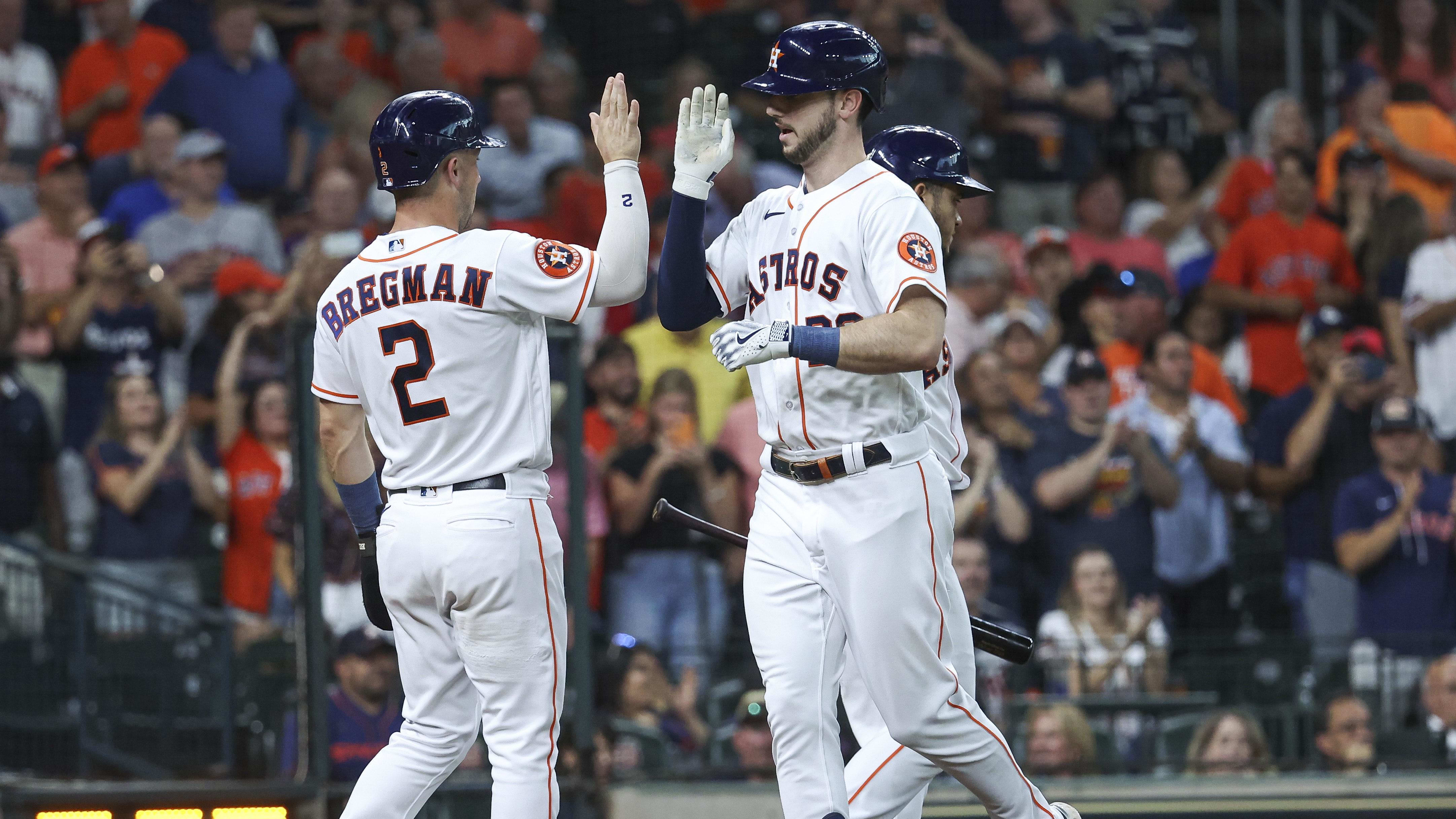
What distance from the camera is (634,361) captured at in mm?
8000

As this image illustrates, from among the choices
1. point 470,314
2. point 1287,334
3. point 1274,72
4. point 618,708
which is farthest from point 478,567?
point 1274,72

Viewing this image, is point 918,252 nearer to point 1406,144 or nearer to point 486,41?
point 1406,144

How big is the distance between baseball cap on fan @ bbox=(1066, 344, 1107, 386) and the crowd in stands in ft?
0.08

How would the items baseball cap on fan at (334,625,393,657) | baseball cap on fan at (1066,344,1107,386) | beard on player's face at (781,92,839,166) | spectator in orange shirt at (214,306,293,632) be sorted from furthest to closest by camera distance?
baseball cap on fan at (1066,344,1107,386)
spectator in orange shirt at (214,306,293,632)
baseball cap on fan at (334,625,393,657)
beard on player's face at (781,92,839,166)

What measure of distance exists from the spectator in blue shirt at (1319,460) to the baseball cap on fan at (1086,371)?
3.24 ft

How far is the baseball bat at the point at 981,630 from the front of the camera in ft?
15.6

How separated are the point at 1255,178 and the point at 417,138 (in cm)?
644

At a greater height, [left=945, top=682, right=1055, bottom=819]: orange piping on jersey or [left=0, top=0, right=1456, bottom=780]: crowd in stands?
[left=0, top=0, right=1456, bottom=780]: crowd in stands

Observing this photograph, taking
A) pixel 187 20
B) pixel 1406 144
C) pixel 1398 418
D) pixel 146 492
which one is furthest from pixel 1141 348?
pixel 187 20

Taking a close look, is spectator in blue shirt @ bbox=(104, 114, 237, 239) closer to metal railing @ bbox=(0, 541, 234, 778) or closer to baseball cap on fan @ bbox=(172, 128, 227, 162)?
baseball cap on fan @ bbox=(172, 128, 227, 162)

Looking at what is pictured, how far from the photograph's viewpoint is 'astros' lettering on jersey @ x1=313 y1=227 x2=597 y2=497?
421 centimetres

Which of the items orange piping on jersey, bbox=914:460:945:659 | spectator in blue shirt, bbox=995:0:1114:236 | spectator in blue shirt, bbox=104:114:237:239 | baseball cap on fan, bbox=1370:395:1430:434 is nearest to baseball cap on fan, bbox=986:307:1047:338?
spectator in blue shirt, bbox=995:0:1114:236

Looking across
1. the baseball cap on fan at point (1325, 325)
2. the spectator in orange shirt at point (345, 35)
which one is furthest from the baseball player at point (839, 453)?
the spectator in orange shirt at point (345, 35)

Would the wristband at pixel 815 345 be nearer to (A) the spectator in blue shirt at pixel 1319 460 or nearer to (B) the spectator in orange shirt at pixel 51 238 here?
(A) the spectator in blue shirt at pixel 1319 460
